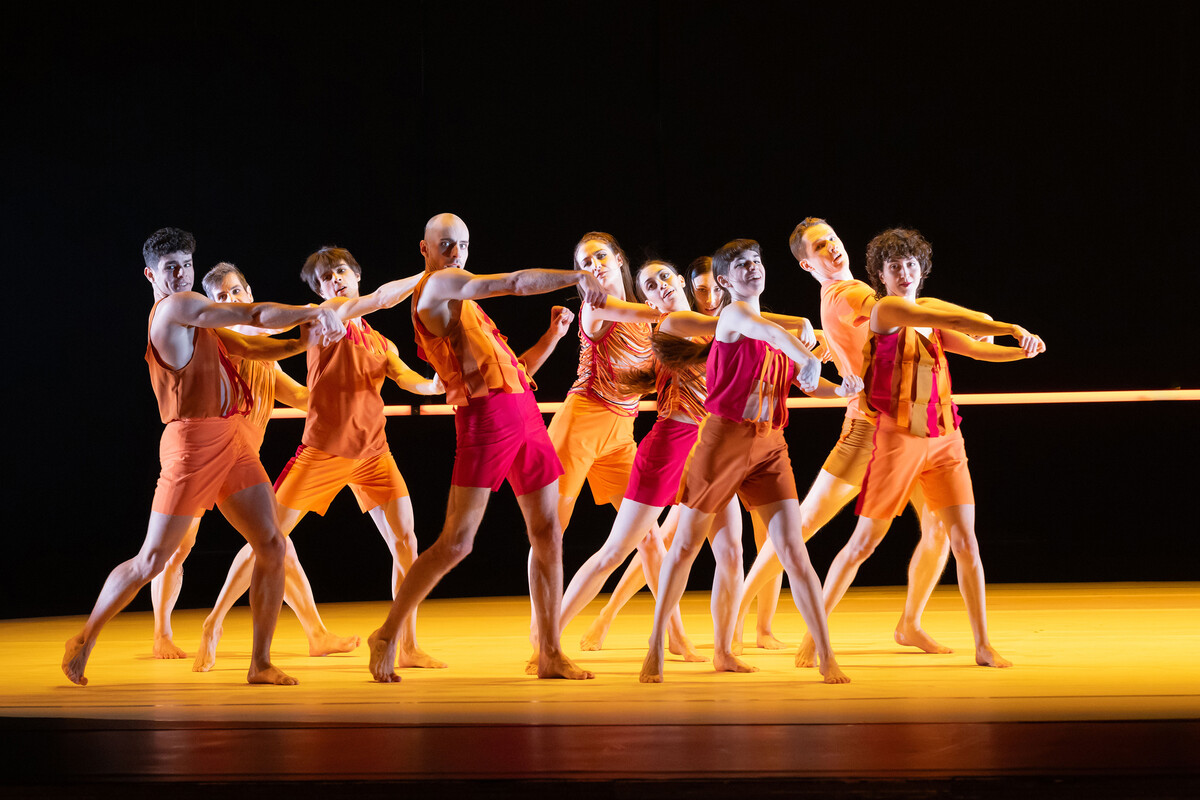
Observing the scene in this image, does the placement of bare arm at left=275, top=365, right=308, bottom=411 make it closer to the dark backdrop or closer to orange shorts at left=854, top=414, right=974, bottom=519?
orange shorts at left=854, top=414, right=974, bottom=519

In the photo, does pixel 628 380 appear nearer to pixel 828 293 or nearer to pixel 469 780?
pixel 828 293

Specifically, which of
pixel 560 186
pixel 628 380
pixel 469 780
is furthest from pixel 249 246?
pixel 469 780

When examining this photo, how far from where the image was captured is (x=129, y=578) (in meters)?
4.29

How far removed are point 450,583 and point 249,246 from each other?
7.55ft

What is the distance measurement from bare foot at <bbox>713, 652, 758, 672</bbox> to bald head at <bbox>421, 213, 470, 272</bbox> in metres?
1.50

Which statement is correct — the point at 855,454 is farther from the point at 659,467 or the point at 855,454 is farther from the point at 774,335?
the point at 774,335

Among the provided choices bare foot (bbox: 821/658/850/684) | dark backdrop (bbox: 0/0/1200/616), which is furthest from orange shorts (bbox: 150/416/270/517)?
dark backdrop (bbox: 0/0/1200/616)

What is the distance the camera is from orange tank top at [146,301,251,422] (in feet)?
14.4

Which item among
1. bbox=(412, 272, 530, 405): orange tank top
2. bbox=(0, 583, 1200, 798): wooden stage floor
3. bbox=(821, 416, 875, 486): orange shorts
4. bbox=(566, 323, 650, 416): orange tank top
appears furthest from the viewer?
bbox=(566, 323, 650, 416): orange tank top

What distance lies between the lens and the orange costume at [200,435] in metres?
4.33

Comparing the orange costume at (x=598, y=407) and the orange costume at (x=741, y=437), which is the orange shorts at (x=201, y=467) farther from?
the orange costume at (x=741, y=437)

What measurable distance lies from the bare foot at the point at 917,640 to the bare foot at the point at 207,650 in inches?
95.6

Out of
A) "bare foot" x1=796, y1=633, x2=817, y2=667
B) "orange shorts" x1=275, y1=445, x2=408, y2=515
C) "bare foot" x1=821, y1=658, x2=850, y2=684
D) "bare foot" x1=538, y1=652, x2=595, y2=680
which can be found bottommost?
"bare foot" x1=796, y1=633, x2=817, y2=667

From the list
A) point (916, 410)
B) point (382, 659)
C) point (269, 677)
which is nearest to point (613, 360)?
point (916, 410)
